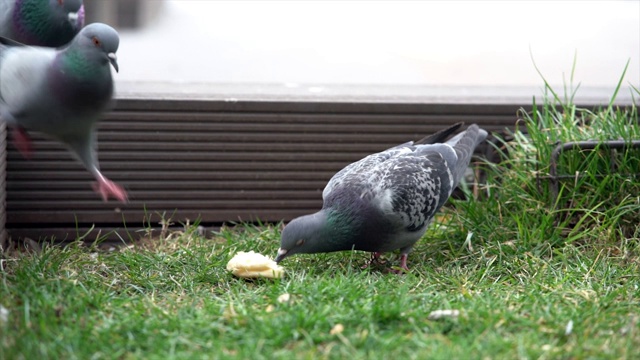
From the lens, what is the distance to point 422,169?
14.3 ft

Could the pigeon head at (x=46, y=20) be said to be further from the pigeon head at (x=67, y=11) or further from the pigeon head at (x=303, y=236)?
the pigeon head at (x=303, y=236)

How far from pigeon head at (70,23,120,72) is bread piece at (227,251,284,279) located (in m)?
1.16

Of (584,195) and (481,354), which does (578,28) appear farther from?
(481,354)

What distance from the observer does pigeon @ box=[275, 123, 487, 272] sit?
403 centimetres

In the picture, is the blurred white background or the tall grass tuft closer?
the tall grass tuft

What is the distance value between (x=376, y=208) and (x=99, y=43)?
159 centimetres

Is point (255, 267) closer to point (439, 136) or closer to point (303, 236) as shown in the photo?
point (303, 236)

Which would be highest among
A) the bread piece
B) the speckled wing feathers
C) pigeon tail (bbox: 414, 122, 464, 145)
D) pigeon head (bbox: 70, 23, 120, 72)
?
pigeon head (bbox: 70, 23, 120, 72)

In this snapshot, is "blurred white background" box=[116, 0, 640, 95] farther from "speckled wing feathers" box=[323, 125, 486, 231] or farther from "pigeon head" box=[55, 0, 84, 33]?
"pigeon head" box=[55, 0, 84, 33]

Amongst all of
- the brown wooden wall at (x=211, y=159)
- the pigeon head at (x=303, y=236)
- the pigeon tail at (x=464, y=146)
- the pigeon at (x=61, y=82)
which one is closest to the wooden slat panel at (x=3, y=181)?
the brown wooden wall at (x=211, y=159)

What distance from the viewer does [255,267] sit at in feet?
12.7

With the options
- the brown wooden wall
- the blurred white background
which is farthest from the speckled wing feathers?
the blurred white background

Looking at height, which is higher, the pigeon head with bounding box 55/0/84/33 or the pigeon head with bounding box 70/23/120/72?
the pigeon head with bounding box 55/0/84/33

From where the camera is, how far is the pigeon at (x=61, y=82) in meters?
3.22
